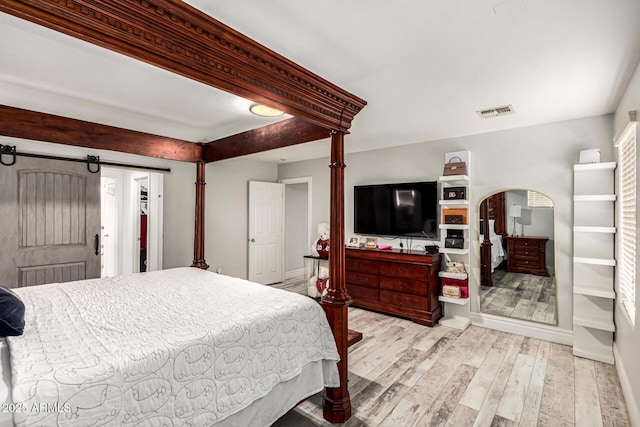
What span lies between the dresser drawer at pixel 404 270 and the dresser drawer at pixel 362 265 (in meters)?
0.12

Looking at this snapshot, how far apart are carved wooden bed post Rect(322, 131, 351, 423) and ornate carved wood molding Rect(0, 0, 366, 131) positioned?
19.7 inches

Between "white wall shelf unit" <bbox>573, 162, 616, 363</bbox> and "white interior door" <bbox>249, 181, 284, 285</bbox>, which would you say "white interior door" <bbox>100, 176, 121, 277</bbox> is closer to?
"white interior door" <bbox>249, 181, 284, 285</bbox>

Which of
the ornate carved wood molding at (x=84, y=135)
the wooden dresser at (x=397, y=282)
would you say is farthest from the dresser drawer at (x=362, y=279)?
the ornate carved wood molding at (x=84, y=135)

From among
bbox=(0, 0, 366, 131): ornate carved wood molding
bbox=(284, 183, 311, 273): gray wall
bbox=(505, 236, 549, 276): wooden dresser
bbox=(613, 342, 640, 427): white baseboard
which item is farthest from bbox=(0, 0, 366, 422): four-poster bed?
bbox=(284, 183, 311, 273): gray wall

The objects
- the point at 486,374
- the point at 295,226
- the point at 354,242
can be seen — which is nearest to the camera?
the point at 486,374

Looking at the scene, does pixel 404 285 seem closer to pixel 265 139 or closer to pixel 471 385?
pixel 471 385

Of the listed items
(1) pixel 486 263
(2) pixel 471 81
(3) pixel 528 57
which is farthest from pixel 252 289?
(1) pixel 486 263

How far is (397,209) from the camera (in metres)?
4.43

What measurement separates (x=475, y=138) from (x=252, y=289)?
10.7 ft

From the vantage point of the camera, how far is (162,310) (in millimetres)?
1927

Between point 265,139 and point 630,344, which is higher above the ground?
point 265,139

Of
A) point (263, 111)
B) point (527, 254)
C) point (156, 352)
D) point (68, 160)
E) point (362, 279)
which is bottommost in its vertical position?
point (362, 279)

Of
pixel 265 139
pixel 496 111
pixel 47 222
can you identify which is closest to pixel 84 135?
pixel 47 222

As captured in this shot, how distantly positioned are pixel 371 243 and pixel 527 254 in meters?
1.93
